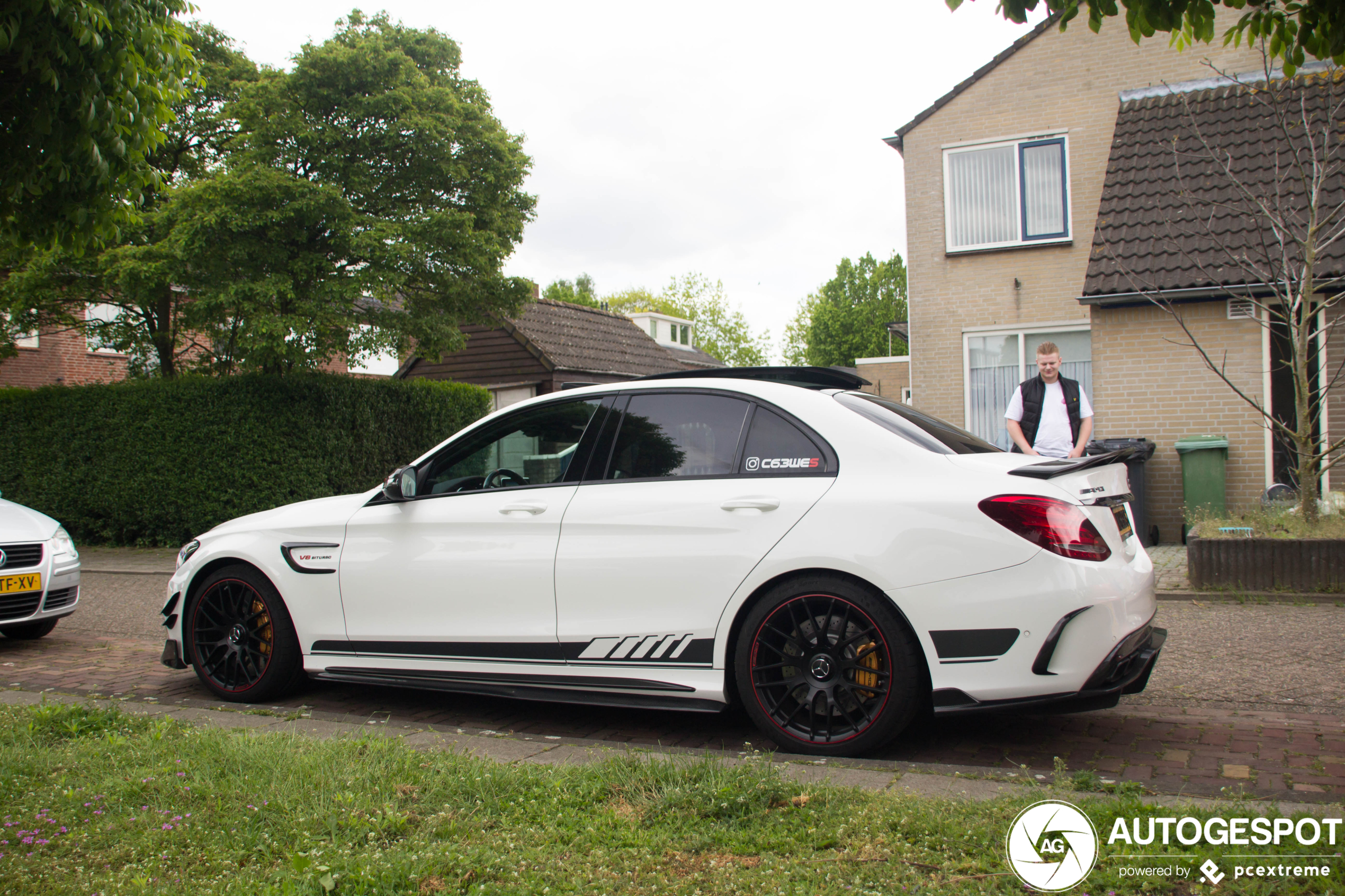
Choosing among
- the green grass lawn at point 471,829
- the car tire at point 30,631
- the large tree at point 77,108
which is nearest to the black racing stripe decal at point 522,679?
the green grass lawn at point 471,829

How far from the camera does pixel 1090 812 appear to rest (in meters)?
3.00

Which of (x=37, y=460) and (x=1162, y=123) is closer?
(x=1162, y=123)

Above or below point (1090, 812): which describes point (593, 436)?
above

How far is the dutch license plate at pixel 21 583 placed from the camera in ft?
22.9

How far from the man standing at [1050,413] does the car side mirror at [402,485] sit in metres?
4.41

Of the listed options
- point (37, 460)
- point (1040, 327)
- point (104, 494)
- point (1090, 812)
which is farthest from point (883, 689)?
point (37, 460)

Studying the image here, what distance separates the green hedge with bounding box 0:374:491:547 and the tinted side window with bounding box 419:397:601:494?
9927 millimetres

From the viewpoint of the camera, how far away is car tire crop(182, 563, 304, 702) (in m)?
5.33

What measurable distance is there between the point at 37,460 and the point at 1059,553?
53.0 feet

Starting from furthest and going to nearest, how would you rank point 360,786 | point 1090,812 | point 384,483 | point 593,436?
point 384,483 < point 593,436 < point 360,786 < point 1090,812

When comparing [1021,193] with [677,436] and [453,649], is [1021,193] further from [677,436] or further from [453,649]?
[453,649]

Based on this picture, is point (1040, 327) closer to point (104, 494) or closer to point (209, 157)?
point (209, 157)

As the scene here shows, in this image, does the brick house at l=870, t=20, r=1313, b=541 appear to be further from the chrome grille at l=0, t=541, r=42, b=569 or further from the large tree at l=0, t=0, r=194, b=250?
the chrome grille at l=0, t=541, r=42, b=569

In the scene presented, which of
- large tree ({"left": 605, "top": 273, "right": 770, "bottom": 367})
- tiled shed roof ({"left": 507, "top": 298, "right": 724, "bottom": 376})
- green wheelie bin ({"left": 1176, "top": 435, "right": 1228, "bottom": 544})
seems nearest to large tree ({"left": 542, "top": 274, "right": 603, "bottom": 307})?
large tree ({"left": 605, "top": 273, "right": 770, "bottom": 367})
